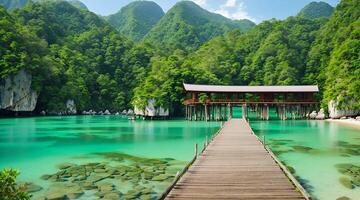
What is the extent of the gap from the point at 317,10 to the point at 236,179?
14007 cm

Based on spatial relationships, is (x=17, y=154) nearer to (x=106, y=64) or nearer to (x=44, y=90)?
(x=44, y=90)

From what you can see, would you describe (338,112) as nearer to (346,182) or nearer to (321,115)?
(321,115)

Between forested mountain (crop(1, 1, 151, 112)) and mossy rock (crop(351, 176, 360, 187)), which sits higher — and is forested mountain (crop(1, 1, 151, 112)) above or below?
above

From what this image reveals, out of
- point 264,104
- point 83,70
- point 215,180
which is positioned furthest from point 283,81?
point 215,180

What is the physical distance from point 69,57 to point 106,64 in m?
10.3

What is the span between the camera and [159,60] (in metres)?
74.0

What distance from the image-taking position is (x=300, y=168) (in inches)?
570

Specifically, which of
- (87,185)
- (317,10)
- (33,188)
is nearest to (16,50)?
(33,188)

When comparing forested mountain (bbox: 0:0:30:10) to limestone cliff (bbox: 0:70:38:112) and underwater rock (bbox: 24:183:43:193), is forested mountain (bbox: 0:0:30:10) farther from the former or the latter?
underwater rock (bbox: 24:183:43:193)

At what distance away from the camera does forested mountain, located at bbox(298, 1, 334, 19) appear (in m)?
132

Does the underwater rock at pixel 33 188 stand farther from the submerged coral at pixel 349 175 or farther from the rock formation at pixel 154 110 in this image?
the rock formation at pixel 154 110

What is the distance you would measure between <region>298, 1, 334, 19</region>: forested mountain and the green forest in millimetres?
48721

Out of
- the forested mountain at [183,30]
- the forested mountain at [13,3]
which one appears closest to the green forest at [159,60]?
the forested mountain at [183,30]

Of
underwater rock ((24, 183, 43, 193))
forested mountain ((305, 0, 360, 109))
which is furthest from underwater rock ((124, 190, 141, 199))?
forested mountain ((305, 0, 360, 109))
